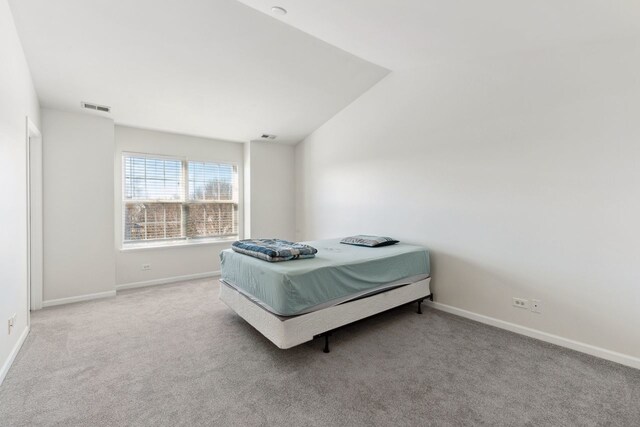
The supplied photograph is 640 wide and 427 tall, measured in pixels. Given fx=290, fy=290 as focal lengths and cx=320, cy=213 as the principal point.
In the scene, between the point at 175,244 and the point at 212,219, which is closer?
the point at 175,244

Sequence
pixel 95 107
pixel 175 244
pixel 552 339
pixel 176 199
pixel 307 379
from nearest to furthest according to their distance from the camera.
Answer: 1. pixel 307 379
2. pixel 552 339
3. pixel 95 107
4. pixel 175 244
5. pixel 176 199

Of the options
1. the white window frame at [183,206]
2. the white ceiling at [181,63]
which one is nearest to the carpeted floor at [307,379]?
the white window frame at [183,206]

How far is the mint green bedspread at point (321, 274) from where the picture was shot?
7.63 feet

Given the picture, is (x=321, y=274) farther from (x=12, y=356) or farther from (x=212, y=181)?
(x=212, y=181)

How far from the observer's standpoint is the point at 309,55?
10.9 feet

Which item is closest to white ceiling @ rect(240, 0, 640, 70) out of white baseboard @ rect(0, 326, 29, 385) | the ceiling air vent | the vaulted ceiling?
the vaulted ceiling

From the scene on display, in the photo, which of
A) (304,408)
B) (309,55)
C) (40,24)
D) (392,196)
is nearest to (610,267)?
(392,196)

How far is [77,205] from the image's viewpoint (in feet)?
12.5

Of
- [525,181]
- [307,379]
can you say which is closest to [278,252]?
[307,379]

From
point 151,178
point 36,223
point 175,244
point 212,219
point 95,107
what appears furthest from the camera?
point 212,219

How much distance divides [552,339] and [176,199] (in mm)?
5313

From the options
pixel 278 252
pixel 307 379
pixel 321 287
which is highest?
pixel 278 252

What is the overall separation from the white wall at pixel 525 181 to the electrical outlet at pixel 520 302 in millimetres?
54

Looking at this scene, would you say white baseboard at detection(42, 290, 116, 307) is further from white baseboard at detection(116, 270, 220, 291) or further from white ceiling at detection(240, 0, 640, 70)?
white ceiling at detection(240, 0, 640, 70)
